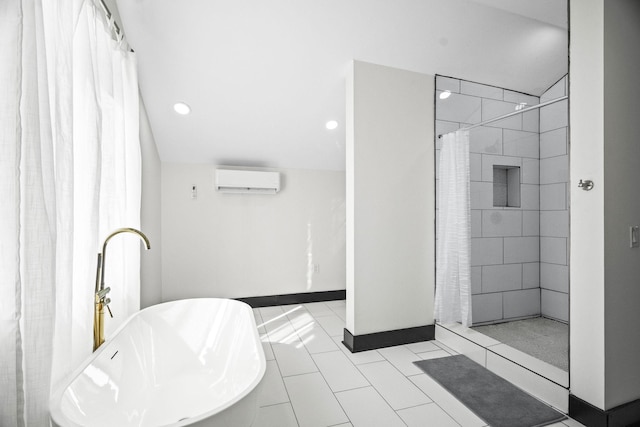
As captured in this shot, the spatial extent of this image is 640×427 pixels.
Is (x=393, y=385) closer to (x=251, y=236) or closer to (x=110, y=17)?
(x=251, y=236)

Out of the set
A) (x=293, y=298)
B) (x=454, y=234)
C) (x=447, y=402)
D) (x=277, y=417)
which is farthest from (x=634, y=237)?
(x=293, y=298)

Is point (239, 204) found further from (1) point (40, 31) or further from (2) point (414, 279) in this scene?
(1) point (40, 31)

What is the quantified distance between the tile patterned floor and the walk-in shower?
0.74 metres

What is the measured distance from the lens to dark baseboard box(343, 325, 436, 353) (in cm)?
247

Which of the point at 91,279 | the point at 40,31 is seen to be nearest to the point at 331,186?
the point at 91,279

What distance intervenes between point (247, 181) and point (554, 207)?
10.0ft

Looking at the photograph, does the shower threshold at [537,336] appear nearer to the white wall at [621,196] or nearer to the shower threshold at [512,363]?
the shower threshold at [512,363]

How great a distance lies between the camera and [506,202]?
8.74 ft

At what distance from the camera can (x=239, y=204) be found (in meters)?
3.66

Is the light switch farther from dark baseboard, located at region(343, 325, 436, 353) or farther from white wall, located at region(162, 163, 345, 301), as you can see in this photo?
white wall, located at region(162, 163, 345, 301)

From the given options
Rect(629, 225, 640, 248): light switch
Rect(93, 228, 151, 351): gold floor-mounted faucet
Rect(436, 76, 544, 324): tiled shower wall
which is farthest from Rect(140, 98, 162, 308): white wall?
Rect(629, 225, 640, 248): light switch

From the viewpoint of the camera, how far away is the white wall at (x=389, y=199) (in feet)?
8.13

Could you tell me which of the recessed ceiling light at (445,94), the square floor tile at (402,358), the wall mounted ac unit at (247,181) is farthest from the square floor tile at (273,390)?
the recessed ceiling light at (445,94)

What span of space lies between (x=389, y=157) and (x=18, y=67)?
2272 millimetres
